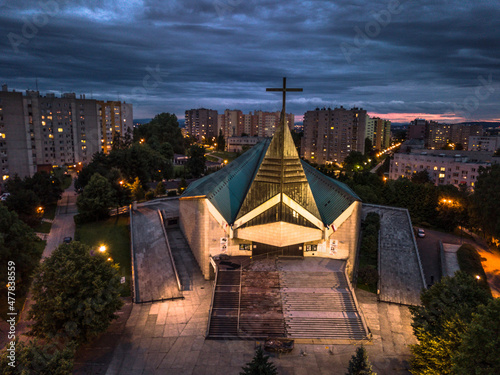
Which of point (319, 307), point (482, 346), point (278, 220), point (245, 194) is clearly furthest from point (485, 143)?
point (482, 346)

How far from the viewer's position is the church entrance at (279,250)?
3228 centimetres

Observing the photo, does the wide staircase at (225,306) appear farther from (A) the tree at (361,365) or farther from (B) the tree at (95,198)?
(B) the tree at (95,198)

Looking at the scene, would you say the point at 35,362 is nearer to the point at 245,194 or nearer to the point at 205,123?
the point at 245,194

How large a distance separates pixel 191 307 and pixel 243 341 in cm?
589

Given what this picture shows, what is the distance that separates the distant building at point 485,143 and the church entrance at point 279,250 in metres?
110

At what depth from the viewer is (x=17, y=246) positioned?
28.1m

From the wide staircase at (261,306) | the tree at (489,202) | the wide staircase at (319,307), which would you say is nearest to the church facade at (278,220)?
the wide staircase at (319,307)

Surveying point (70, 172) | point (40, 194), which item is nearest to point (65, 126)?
point (70, 172)

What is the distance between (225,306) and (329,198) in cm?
1653

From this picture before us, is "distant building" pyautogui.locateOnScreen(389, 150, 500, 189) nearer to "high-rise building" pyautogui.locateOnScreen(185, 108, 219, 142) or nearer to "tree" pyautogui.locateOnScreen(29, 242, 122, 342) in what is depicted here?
"tree" pyautogui.locateOnScreen(29, 242, 122, 342)

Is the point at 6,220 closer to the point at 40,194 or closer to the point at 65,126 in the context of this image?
the point at 40,194

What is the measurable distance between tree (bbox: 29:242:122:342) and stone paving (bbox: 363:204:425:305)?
892 inches

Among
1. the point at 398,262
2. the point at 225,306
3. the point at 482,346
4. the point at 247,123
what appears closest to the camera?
the point at 482,346

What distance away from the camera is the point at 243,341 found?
22.7 m
